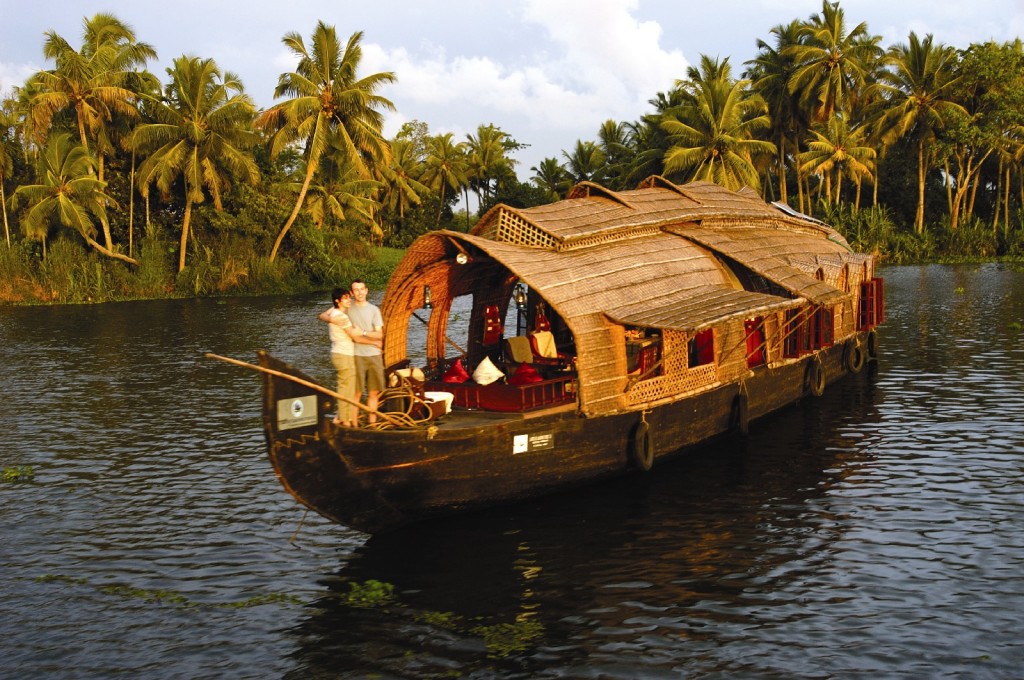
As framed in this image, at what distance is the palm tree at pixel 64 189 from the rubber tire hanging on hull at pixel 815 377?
95.8 ft

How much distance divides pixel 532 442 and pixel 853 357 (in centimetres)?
1046

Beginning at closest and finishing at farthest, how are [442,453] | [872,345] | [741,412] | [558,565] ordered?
[558,565], [442,453], [741,412], [872,345]

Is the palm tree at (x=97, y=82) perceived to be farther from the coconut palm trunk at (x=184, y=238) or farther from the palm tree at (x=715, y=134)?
the palm tree at (x=715, y=134)

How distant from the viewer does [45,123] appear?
1403 inches

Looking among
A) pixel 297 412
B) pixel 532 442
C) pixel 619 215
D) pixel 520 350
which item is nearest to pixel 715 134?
pixel 619 215

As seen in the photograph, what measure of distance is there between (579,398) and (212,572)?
441cm

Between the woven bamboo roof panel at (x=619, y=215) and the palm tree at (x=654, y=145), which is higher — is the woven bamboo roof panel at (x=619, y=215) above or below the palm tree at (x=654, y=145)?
below

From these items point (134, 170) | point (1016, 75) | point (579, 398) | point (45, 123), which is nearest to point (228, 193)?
point (134, 170)

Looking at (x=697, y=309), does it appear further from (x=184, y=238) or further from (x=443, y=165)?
(x=443, y=165)

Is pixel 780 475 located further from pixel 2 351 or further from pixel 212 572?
pixel 2 351

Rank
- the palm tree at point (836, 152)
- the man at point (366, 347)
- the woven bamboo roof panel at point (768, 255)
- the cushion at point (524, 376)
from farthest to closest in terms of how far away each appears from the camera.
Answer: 1. the palm tree at point (836, 152)
2. the woven bamboo roof panel at point (768, 255)
3. the cushion at point (524, 376)
4. the man at point (366, 347)

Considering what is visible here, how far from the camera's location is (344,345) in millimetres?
9828

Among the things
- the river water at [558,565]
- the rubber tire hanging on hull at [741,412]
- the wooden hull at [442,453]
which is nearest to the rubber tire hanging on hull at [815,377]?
the river water at [558,565]

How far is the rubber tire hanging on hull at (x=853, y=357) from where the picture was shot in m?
18.3
